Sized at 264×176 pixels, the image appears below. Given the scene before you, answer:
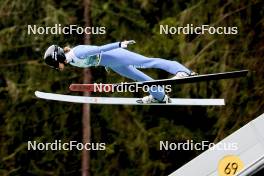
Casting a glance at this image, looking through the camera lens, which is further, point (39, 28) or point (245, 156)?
point (39, 28)

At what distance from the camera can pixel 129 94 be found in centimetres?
337

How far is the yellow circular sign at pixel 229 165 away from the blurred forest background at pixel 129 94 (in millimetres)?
327

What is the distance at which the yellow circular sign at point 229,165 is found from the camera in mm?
2871

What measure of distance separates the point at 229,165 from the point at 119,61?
0.95 metres

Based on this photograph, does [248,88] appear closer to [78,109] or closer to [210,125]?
[210,125]

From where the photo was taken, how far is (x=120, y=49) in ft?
11.1

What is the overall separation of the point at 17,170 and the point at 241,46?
1.60 m

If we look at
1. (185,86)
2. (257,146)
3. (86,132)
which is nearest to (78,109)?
(86,132)

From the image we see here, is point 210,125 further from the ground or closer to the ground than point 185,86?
closer to the ground
